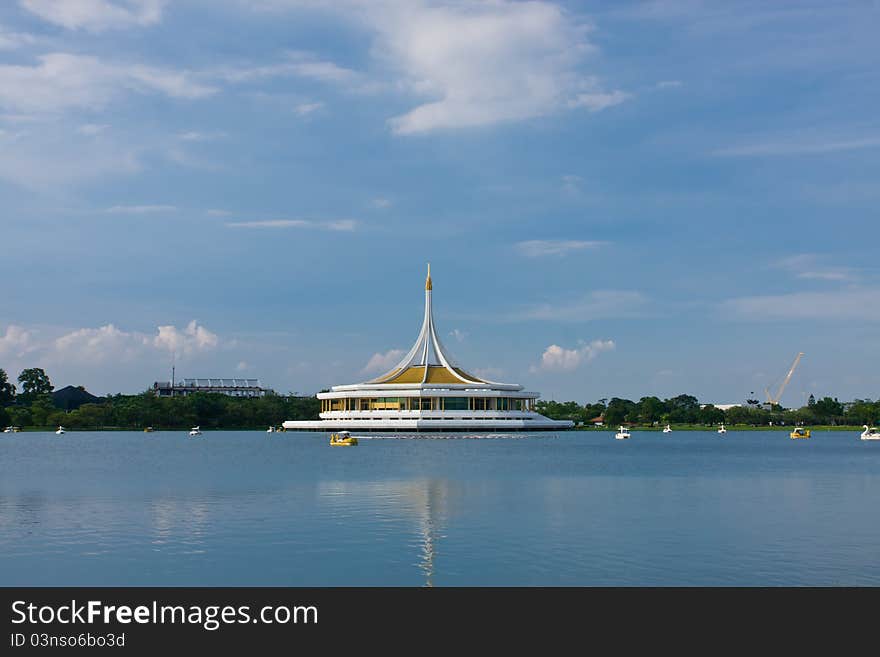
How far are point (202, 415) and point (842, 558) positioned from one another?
519 ft

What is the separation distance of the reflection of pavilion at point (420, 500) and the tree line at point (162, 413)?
417ft

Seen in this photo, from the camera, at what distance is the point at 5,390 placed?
586ft

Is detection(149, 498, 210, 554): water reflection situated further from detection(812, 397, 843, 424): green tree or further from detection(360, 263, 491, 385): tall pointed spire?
detection(812, 397, 843, 424): green tree

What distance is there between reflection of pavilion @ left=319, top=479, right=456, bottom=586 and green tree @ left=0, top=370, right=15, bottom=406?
151165mm

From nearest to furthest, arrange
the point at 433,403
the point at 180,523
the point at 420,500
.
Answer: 1. the point at 180,523
2. the point at 420,500
3. the point at 433,403

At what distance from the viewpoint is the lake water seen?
23.0 m

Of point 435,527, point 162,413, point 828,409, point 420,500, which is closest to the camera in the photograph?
point 435,527

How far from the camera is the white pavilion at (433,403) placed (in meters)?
143

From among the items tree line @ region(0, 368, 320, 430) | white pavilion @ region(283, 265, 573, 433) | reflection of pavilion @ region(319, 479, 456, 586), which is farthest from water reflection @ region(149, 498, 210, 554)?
tree line @ region(0, 368, 320, 430)

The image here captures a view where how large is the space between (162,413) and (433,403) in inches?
2209

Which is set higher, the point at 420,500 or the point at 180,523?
the point at 180,523

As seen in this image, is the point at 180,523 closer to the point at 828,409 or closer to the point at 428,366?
the point at 428,366

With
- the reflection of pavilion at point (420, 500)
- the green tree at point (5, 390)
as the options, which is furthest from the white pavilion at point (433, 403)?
the reflection of pavilion at point (420, 500)

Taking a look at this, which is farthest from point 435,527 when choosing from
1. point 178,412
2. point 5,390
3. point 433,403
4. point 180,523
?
point 5,390
